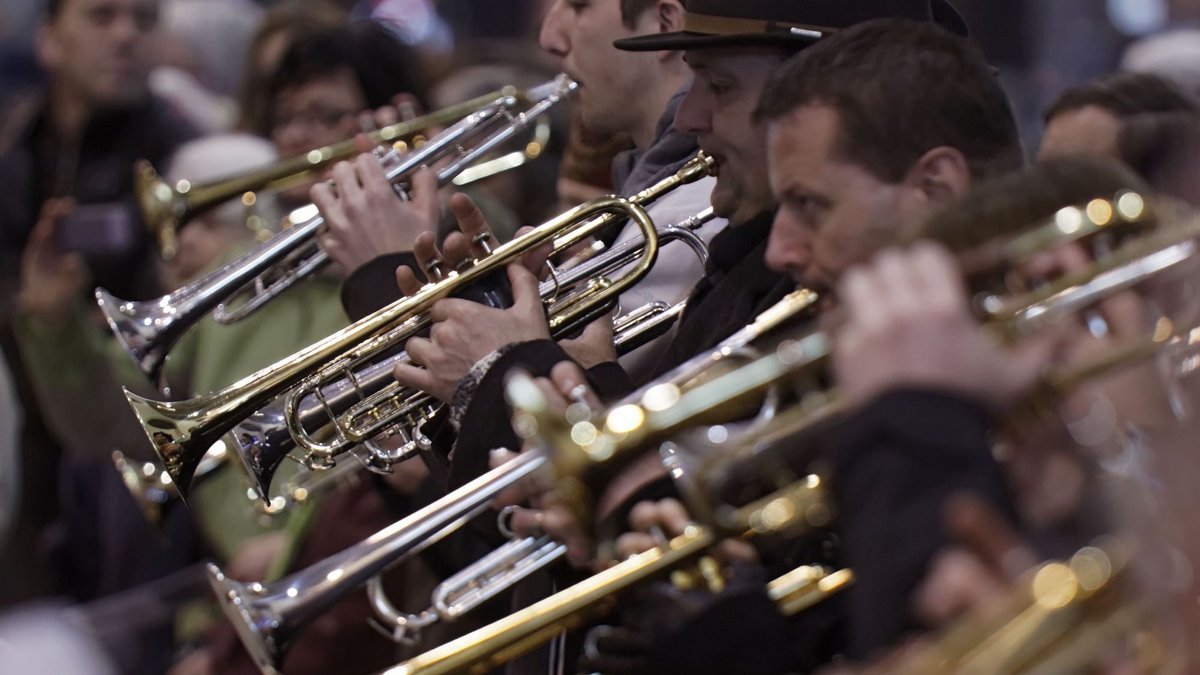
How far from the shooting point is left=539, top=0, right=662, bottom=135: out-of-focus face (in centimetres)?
391

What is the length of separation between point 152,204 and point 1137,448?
146 inches

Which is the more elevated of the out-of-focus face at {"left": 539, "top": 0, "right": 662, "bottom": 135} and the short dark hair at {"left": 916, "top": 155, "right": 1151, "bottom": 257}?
the out-of-focus face at {"left": 539, "top": 0, "right": 662, "bottom": 135}

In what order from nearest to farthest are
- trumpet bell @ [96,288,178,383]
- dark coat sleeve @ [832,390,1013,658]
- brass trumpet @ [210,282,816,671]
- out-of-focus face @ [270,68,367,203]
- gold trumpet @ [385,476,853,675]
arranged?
dark coat sleeve @ [832,390,1013,658], gold trumpet @ [385,476,853,675], brass trumpet @ [210,282,816,671], trumpet bell @ [96,288,178,383], out-of-focus face @ [270,68,367,203]

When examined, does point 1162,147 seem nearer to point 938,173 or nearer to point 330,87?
point 938,173

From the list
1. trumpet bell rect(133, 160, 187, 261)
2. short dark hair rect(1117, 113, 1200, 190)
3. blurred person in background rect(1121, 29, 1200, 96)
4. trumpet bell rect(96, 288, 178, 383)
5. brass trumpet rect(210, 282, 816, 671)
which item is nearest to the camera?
brass trumpet rect(210, 282, 816, 671)

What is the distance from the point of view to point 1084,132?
3.50 metres

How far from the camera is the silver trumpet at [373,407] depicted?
346cm

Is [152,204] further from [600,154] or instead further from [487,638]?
[487,638]

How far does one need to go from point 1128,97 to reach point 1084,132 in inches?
4.9

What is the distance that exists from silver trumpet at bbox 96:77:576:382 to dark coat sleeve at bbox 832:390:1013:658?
2.34 metres

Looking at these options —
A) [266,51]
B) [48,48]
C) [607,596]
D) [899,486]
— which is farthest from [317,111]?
[899,486]

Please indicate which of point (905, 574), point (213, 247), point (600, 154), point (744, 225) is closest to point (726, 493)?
point (905, 574)

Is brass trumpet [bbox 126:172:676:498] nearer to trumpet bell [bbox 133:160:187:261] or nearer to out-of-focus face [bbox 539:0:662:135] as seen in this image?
out-of-focus face [bbox 539:0:662:135]

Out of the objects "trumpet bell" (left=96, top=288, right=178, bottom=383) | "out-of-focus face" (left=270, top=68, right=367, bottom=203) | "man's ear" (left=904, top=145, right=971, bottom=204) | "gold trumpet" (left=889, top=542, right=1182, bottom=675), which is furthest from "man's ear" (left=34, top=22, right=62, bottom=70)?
"gold trumpet" (left=889, top=542, right=1182, bottom=675)
